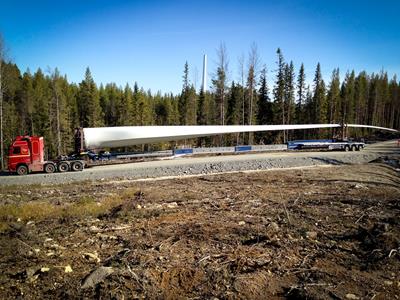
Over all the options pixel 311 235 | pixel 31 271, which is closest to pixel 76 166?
pixel 31 271

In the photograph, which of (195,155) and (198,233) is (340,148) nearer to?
(195,155)

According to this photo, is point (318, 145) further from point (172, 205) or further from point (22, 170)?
point (22, 170)

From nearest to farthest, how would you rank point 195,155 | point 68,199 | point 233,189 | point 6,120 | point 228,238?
point 228,238
point 68,199
point 233,189
point 195,155
point 6,120

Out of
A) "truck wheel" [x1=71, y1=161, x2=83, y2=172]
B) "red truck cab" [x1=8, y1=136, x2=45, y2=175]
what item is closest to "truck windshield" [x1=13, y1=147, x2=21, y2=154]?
"red truck cab" [x1=8, y1=136, x2=45, y2=175]

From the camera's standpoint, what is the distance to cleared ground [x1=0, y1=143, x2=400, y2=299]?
518cm

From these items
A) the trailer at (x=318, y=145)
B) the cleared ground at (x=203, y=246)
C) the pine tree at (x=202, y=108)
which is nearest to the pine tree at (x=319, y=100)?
the pine tree at (x=202, y=108)

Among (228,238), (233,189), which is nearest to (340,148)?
(233,189)

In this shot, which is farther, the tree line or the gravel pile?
the tree line

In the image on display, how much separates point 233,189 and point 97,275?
33.2 feet

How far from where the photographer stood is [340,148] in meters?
33.4

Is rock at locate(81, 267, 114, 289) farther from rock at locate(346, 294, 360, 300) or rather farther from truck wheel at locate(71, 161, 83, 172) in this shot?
truck wheel at locate(71, 161, 83, 172)

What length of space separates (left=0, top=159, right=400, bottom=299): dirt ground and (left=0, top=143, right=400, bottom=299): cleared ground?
26mm

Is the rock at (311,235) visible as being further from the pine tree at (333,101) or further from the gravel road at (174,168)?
the pine tree at (333,101)

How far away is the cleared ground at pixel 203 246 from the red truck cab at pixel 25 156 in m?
7.92
